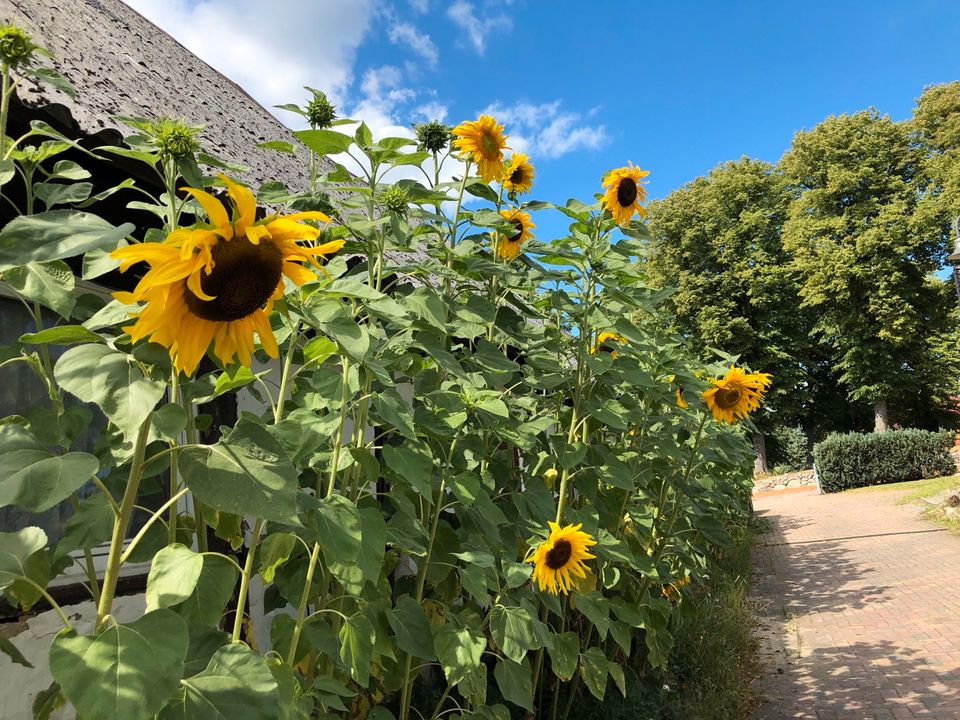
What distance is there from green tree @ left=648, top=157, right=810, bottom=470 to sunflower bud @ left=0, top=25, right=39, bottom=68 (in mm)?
25386

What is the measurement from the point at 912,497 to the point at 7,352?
17.2 m

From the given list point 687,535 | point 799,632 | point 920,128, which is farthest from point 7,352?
point 920,128

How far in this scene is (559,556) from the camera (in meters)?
2.70

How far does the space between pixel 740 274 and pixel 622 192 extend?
2458 cm

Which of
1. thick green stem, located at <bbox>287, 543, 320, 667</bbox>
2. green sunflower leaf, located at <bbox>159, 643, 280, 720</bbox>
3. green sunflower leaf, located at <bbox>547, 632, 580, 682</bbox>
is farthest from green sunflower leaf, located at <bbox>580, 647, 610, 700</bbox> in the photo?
green sunflower leaf, located at <bbox>159, 643, 280, 720</bbox>

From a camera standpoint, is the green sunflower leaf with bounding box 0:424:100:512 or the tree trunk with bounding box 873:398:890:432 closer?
the green sunflower leaf with bounding box 0:424:100:512

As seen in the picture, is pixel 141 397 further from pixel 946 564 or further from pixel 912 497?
pixel 912 497

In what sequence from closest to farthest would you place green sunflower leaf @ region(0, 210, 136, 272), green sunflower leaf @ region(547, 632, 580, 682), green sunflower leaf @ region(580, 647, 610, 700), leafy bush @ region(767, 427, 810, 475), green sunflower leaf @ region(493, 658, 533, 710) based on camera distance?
green sunflower leaf @ region(0, 210, 136, 272) → green sunflower leaf @ region(493, 658, 533, 710) → green sunflower leaf @ region(547, 632, 580, 682) → green sunflower leaf @ region(580, 647, 610, 700) → leafy bush @ region(767, 427, 810, 475)

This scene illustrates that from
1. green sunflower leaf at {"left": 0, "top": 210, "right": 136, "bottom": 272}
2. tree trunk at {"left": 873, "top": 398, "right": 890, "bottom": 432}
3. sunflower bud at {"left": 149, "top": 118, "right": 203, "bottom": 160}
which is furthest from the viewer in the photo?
tree trunk at {"left": 873, "top": 398, "right": 890, "bottom": 432}

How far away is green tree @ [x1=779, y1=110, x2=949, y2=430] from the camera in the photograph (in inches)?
933

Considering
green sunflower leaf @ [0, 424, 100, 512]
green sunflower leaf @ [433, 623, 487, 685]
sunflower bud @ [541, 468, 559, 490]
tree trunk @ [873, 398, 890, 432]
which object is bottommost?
green sunflower leaf @ [433, 623, 487, 685]

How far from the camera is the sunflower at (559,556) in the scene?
2646mm

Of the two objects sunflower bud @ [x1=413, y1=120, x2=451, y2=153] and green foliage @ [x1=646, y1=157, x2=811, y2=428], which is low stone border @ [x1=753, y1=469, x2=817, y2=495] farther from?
sunflower bud @ [x1=413, y1=120, x2=451, y2=153]

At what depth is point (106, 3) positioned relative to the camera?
505cm
